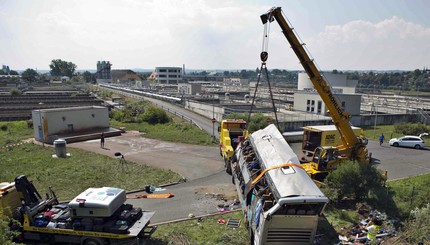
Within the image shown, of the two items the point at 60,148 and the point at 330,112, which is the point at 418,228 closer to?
the point at 330,112

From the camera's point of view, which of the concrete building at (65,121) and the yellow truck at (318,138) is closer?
the yellow truck at (318,138)

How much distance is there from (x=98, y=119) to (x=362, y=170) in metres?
27.7

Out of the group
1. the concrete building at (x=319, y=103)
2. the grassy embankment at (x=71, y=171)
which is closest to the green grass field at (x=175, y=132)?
the grassy embankment at (x=71, y=171)

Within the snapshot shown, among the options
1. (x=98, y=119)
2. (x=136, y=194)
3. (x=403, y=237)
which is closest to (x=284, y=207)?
(x=403, y=237)

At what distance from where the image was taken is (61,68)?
579ft

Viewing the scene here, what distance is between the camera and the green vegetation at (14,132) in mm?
29123

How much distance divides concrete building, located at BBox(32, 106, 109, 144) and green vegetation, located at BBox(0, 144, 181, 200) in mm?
5212

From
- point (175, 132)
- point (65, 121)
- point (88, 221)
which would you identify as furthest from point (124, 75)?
point (88, 221)

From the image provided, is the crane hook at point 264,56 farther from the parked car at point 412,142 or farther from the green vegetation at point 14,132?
the green vegetation at point 14,132

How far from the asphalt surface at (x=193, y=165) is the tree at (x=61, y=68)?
168 metres

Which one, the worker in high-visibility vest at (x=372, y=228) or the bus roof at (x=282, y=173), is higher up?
the bus roof at (x=282, y=173)

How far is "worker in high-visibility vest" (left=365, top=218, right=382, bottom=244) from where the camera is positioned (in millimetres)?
10672

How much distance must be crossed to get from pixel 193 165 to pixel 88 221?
38.7 feet

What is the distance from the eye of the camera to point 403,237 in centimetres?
1082
